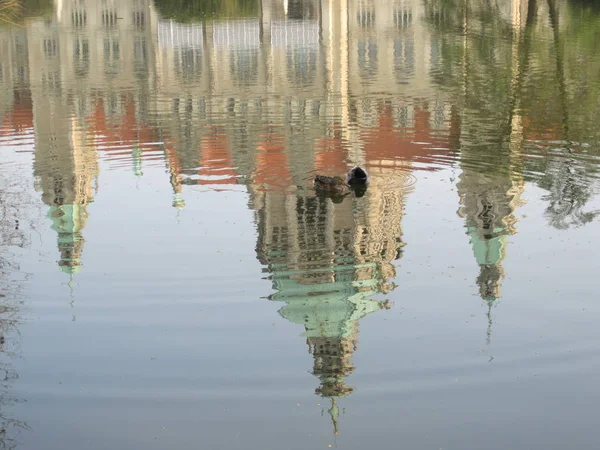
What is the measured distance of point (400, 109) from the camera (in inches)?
1501

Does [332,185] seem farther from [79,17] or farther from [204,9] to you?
[79,17]

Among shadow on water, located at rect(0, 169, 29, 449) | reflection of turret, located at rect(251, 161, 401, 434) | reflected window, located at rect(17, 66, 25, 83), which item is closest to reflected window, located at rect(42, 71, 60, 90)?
reflected window, located at rect(17, 66, 25, 83)

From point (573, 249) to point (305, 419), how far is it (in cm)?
745

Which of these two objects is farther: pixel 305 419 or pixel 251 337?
pixel 251 337

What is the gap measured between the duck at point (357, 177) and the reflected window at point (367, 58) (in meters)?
38.6

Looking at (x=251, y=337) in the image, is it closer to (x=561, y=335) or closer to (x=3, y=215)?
(x=561, y=335)

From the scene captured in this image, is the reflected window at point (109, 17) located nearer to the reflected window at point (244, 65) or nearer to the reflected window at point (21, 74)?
the reflected window at point (244, 65)

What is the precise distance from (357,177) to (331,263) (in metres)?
4.92

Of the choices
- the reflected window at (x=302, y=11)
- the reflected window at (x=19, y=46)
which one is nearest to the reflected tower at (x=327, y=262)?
the reflected window at (x=19, y=46)

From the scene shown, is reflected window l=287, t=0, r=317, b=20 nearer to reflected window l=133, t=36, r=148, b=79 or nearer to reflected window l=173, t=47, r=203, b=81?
reflected window l=133, t=36, r=148, b=79

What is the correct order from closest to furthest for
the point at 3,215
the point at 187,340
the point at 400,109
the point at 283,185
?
the point at 187,340 < the point at 3,215 < the point at 283,185 < the point at 400,109

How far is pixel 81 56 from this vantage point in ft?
241

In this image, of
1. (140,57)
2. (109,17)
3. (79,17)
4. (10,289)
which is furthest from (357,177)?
(109,17)

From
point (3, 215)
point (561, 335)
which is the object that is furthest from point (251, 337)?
point (3, 215)
